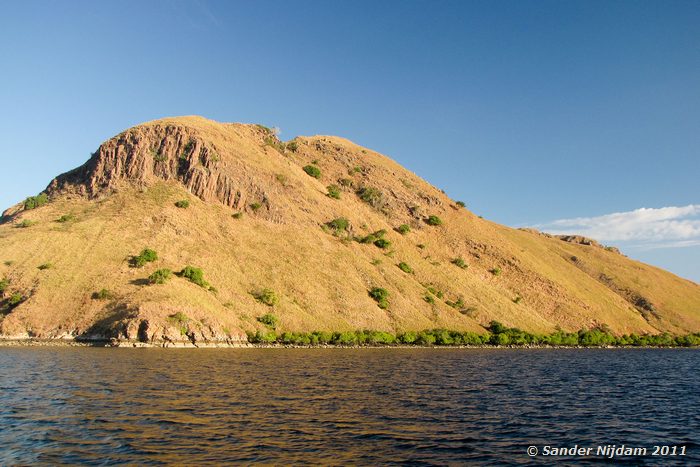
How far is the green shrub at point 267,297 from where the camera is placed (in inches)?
3046

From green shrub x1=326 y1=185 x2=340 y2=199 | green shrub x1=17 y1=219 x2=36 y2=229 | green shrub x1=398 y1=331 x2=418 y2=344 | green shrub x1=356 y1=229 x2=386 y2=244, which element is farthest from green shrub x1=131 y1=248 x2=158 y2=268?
green shrub x1=326 y1=185 x2=340 y2=199

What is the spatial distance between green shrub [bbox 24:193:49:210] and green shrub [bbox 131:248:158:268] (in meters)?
36.9

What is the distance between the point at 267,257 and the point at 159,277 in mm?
22575

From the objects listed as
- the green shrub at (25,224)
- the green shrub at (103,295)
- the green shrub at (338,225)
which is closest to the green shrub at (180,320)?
the green shrub at (103,295)

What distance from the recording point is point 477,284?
105 meters

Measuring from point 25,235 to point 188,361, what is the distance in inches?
2240

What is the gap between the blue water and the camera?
17516mm

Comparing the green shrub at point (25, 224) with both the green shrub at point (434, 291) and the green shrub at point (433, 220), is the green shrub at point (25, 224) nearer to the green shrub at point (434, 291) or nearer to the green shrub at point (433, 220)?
the green shrub at point (434, 291)

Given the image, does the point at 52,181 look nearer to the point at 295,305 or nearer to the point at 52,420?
the point at 295,305

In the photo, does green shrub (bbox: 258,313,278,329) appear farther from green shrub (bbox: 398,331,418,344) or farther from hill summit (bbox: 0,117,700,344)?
green shrub (bbox: 398,331,418,344)

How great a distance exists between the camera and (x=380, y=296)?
288 feet

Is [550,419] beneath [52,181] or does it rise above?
beneath

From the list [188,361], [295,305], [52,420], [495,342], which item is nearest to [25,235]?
[295,305]

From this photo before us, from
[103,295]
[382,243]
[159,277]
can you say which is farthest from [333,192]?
[103,295]
